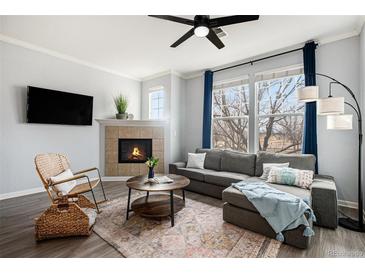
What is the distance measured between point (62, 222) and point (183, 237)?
1.37 meters

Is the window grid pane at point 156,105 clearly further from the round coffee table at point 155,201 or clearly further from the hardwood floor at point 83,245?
the hardwood floor at point 83,245

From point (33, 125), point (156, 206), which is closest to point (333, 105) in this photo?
point (156, 206)

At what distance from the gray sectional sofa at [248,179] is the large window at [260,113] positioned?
47 centimetres

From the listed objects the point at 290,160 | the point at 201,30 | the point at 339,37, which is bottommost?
the point at 290,160

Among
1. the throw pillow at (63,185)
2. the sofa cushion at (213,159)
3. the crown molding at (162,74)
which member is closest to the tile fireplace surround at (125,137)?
the sofa cushion at (213,159)

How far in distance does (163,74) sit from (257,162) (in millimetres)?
3243

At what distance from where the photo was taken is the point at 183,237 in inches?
76.9

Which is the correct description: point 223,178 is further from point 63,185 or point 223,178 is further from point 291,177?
point 63,185

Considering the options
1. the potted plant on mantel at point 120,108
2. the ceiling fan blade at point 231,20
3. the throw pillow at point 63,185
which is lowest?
the throw pillow at point 63,185

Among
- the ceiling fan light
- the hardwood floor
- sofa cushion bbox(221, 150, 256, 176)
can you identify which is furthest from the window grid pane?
the hardwood floor

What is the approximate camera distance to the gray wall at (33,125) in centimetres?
298

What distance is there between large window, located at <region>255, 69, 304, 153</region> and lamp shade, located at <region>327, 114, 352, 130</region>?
99cm

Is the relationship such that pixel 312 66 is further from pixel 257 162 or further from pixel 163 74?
pixel 163 74

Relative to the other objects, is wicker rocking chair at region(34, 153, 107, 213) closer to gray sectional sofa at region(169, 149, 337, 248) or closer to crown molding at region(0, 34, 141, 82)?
gray sectional sofa at region(169, 149, 337, 248)
